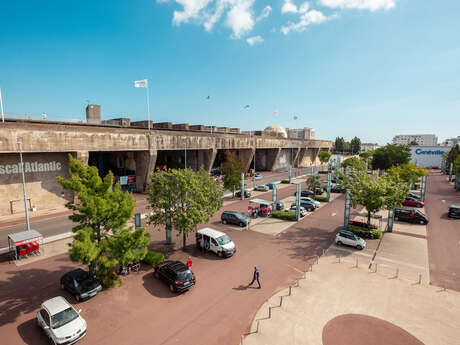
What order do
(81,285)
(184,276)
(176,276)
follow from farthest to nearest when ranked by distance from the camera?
(184,276) → (176,276) → (81,285)

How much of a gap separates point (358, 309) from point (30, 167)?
123ft

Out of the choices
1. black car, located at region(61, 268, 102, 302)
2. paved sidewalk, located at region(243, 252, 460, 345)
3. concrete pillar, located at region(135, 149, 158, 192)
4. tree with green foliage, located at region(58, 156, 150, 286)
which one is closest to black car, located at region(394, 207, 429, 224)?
paved sidewalk, located at region(243, 252, 460, 345)

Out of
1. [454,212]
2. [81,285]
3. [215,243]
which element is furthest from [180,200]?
[454,212]

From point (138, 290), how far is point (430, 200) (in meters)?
45.5

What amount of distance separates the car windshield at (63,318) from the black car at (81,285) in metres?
2.18

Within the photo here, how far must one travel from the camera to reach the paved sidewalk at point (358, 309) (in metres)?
11.2

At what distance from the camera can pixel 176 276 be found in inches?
576

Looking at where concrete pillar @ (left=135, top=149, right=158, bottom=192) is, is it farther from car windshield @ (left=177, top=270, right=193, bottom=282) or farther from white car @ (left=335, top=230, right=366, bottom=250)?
white car @ (left=335, top=230, right=366, bottom=250)

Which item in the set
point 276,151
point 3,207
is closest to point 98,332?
point 3,207

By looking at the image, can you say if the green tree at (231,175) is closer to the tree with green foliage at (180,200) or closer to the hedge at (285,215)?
the hedge at (285,215)

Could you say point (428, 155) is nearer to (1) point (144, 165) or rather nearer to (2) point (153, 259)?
(1) point (144, 165)

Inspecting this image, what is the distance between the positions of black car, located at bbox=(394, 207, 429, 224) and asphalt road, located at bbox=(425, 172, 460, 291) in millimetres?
951

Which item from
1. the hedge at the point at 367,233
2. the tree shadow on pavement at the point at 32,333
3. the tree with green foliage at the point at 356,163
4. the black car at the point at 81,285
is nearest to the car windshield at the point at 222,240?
the black car at the point at 81,285

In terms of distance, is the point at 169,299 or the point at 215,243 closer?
the point at 169,299
